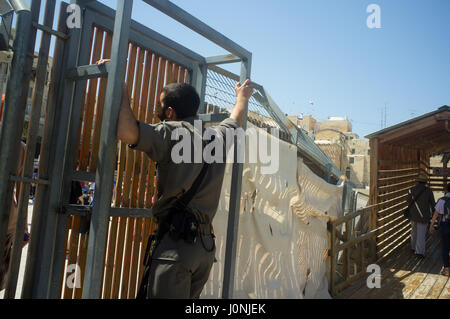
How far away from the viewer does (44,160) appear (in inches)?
95.3

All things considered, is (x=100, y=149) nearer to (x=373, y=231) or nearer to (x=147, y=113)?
(x=147, y=113)

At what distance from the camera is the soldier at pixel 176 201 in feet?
6.47

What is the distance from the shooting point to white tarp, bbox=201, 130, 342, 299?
3752 millimetres

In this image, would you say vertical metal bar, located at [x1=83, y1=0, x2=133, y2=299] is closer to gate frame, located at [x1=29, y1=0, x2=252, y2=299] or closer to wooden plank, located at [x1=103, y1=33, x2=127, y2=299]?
gate frame, located at [x1=29, y1=0, x2=252, y2=299]

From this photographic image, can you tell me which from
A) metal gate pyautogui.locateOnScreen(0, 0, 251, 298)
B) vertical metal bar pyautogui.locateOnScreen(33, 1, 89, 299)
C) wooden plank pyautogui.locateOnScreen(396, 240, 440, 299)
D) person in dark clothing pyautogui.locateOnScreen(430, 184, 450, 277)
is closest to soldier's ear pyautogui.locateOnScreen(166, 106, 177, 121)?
metal gate pyautogui.locateOnScreen(0, 0, 251, 298)

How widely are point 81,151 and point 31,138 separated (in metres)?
0.34

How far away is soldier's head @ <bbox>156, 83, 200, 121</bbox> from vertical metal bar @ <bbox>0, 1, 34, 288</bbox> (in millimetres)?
910

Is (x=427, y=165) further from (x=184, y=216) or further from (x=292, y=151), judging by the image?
(x=184, y=216)

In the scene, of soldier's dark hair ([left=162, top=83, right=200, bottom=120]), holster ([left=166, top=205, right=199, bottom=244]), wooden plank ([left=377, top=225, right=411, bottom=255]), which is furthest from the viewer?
wooden plank ([left=377, top=225, right=411, bottom=255])

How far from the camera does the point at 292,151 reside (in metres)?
4.51

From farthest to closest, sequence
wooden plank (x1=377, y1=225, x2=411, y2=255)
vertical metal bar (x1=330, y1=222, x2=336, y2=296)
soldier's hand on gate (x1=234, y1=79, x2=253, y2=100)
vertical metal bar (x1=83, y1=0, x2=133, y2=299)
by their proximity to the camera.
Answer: wooden plank (x1=377, y1=225, x2=411, y2=255) → vertical metal bar (x1=330, y1=222, x2=336, y2=296) → soldier's hand on gate (x1=234, y1=79, x2=253, y2=100) → vertical metal bar (x1=83, y1=0, x2=133, y2=299)

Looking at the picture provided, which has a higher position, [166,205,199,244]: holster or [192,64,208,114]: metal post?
[192,64,208,114]: metal post

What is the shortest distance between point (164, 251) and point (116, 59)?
→ 1.15 meters

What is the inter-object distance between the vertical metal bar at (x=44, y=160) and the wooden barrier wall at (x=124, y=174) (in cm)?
20
